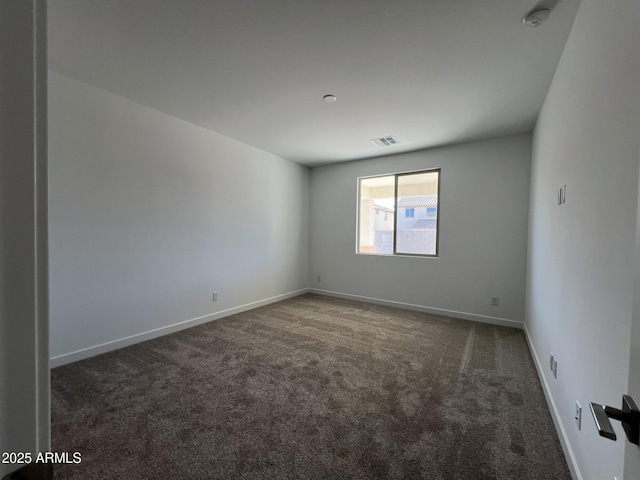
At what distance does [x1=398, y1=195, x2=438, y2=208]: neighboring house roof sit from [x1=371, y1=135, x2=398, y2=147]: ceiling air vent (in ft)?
3.26

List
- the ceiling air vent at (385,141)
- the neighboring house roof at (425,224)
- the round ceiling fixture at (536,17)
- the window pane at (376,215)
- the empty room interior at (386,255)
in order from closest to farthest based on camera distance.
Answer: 1. the empty room interior at (386,255)
2. the round ceiling fixture at (536,17)
3. the ceiling air vent at (385,141)
4. the neighboring house roof at (425,224)
5. the window pane at (376,215)

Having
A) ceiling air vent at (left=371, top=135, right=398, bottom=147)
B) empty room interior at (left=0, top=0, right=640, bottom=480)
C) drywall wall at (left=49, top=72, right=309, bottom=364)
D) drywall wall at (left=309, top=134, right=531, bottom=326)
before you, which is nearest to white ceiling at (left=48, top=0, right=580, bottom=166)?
empty room interior at (left=0, top=0, right=640, bottom=480)

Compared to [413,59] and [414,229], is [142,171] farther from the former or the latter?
[414,229]

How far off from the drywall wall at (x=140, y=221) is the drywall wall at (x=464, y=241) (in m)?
1.71

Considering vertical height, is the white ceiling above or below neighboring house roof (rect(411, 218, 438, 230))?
above

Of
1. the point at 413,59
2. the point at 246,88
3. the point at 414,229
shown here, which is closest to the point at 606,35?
the point at 413,59

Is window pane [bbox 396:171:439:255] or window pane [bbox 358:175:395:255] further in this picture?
window pane [bbox 358:175:395:255]

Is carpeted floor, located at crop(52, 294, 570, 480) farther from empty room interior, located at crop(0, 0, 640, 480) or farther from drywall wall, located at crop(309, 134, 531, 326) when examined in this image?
drywall wall, located at crop(309, 134, 531, 326)

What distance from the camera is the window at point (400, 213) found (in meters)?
4.46

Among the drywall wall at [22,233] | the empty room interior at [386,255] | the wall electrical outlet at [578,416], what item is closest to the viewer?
the drywall wall at [22,233]

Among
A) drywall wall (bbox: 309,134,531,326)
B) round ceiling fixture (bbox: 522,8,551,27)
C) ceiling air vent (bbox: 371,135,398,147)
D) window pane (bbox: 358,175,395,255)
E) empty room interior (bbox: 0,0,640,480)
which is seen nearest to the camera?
empty room interior (bbox: 0,0,640,480)

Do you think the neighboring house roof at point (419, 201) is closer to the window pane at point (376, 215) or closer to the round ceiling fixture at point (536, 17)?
the window pane at point (376, 215)

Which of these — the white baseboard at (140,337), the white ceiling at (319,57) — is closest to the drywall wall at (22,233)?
the white ceiling at (319,57)

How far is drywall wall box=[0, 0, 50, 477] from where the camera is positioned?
36cm
